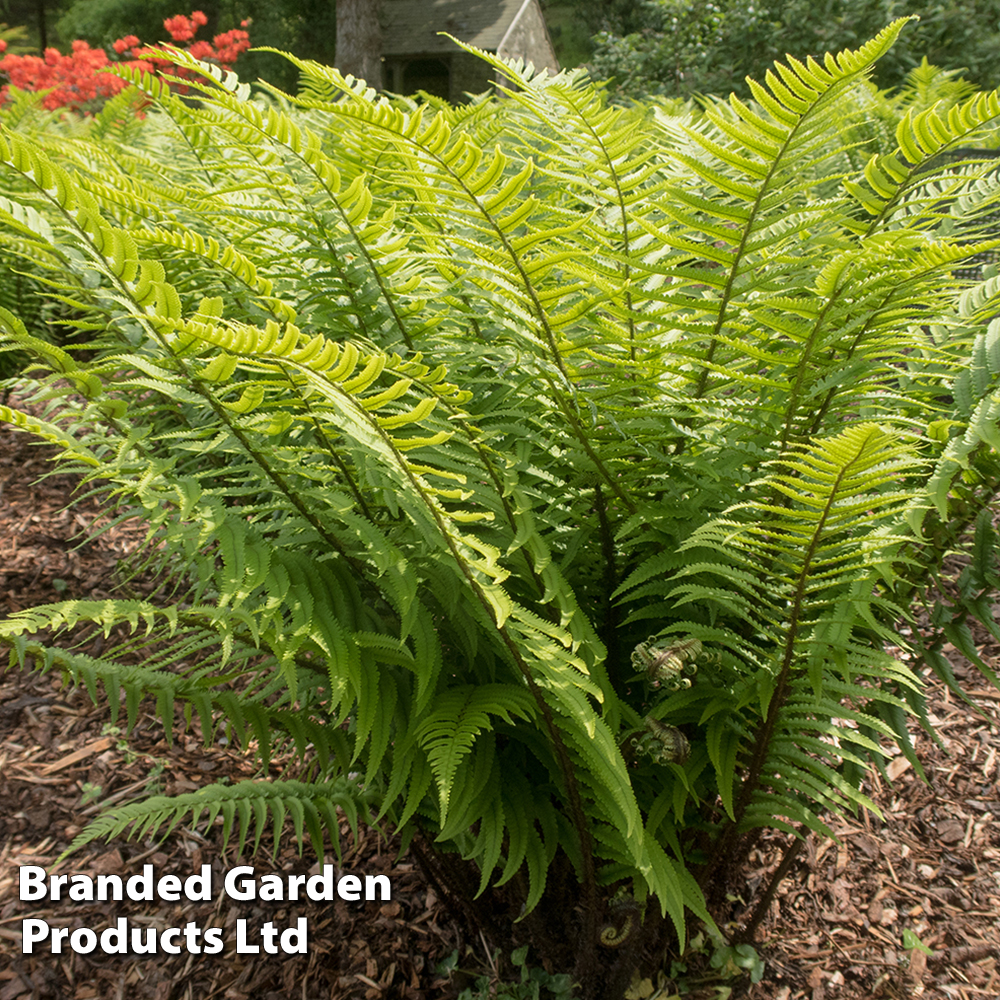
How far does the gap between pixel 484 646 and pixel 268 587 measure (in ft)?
1.28

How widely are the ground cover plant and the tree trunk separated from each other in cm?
823

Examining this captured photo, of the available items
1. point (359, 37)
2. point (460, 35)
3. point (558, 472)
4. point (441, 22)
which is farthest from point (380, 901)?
point (441, 22)

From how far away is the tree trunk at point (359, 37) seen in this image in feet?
27.5

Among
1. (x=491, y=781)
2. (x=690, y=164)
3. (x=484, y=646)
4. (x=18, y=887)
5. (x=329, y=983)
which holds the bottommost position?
(x=18, y=887)

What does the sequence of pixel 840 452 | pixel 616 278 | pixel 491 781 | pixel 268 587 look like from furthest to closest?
pixel 491 781 → pixel 616 278 → pixel 268 587 → pixel 840 452

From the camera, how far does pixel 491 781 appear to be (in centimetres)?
123

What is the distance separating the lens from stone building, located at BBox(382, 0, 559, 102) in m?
12.5

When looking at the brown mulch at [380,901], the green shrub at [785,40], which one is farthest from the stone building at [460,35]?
the brown mulch at [380,901]

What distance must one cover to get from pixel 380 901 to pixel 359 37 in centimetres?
897

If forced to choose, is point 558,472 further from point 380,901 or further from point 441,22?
point 441,22

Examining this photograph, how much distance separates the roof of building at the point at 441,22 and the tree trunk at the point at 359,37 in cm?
433

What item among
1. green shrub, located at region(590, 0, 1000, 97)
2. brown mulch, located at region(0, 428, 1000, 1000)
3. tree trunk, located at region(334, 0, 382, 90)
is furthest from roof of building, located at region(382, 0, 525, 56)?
Answer: brown mulch, located at region(0, 428, 1000, 1000)

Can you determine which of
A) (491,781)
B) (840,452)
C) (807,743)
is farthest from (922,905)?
(840,452)

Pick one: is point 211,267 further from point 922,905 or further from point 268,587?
point 922,905
